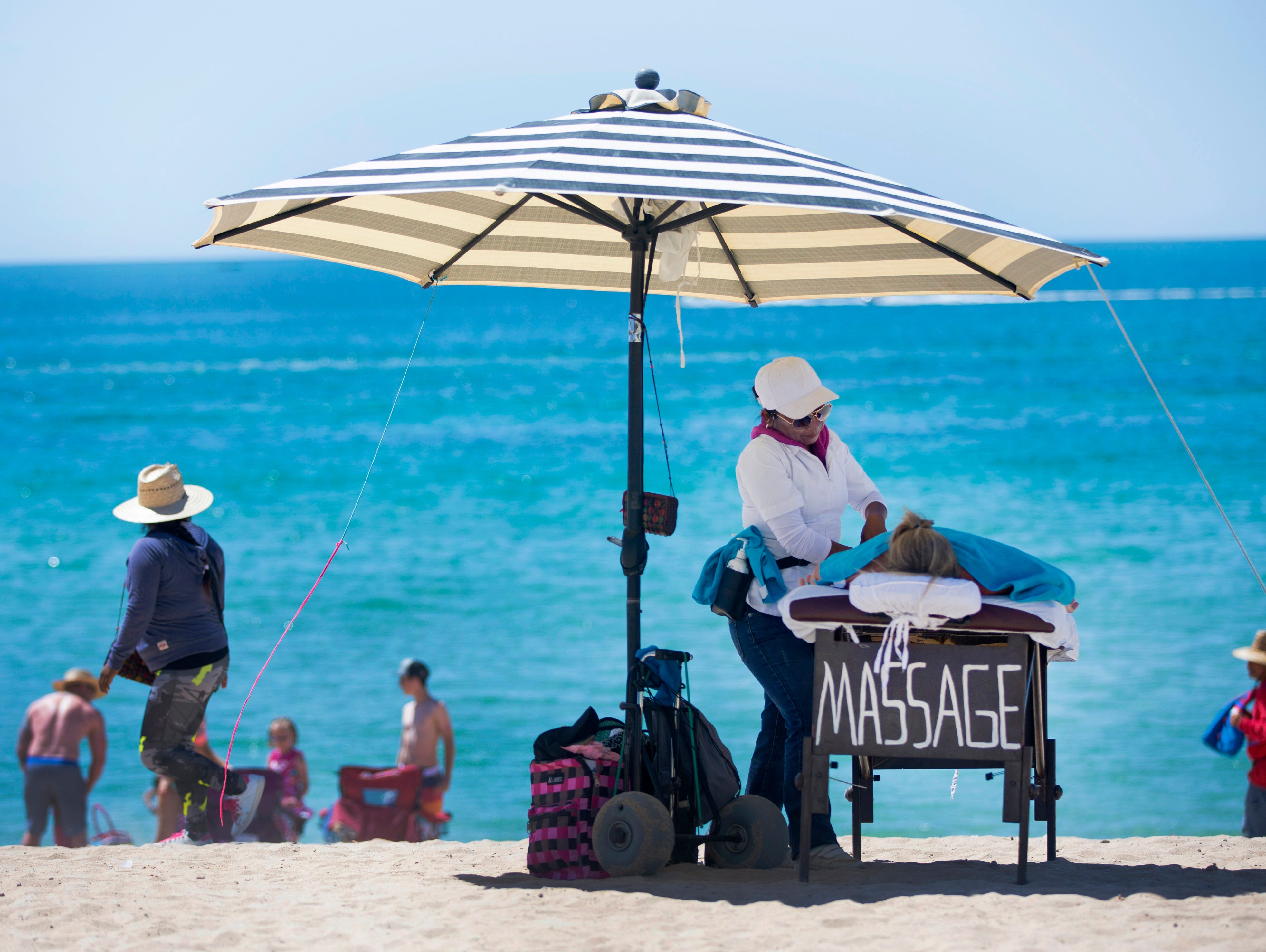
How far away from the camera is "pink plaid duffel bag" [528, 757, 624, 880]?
329cm

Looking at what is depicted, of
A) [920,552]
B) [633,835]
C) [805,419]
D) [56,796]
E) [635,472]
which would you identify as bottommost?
[56,796]

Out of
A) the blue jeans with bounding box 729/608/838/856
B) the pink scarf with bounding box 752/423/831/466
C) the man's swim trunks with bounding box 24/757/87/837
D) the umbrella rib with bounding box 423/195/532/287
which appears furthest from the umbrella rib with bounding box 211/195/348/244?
the man's swim trunks with bounding box 24/757/87/837

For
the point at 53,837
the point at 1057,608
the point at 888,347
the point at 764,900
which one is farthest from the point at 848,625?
the point at 888,347

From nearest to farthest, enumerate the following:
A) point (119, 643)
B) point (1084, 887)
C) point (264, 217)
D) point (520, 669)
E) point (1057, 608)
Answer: point (1057, 608), point (1084, 887), point (264, 217), point (119, 643), point (520, 669)

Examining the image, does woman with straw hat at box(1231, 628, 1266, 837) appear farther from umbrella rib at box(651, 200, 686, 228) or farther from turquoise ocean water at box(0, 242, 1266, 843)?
turquoise ocean water at box(0, 242, 1266, 843)

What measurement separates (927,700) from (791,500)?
68cm

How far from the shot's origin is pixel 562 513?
2292 cm

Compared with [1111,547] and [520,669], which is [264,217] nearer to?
[520,669]

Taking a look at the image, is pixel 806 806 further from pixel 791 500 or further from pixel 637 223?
pixel 637 223

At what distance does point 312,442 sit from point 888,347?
30.5m

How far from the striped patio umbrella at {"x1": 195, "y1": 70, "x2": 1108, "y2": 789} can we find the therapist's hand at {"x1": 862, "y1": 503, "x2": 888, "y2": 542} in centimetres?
71

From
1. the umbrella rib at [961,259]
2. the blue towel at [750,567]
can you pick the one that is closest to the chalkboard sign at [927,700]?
the blue towel at [750,567]

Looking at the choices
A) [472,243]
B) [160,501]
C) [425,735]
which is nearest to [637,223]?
[472,243]

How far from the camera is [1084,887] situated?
3051 mm
